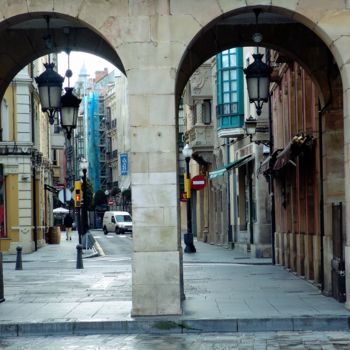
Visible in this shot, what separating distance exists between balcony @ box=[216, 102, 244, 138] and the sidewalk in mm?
12736

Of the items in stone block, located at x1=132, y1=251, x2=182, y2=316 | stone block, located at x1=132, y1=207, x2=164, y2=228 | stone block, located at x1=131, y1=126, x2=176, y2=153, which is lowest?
stone block, located at x1=132, y1=251, x2=182, y2=316

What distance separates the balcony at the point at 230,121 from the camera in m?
39.4

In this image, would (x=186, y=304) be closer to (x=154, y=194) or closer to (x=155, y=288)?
(x=155, y=288)

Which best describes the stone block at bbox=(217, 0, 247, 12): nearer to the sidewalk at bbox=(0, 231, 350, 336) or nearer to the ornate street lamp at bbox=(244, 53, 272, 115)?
the ornate street lamp at bbox=(244, 53, 272, 115)

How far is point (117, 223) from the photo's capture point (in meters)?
72.8

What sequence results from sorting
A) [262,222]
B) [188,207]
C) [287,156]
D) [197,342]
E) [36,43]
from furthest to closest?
[188,207] → [262,222] → [287,156] → [36,43] → [197,342]

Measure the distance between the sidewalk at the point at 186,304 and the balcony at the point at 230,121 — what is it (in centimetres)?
1274

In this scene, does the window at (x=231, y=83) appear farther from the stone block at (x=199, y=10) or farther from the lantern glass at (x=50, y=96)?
the stone block at (x=199, y=10)

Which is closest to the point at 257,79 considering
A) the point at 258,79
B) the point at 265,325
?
the point at 258,79

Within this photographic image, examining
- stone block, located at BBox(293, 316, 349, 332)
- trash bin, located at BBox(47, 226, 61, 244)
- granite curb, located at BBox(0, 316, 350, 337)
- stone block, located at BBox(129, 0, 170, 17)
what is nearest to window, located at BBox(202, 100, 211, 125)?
trash bin, located at BBox(47, 226, 61, 244)

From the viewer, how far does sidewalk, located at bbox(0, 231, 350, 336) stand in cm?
1404

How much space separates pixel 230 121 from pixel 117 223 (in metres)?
34.3

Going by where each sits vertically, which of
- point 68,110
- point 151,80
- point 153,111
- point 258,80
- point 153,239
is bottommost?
point 153,239

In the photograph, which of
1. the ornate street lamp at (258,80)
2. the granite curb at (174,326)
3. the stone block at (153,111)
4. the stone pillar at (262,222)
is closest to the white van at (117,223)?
the stone pillar at (262,222)
